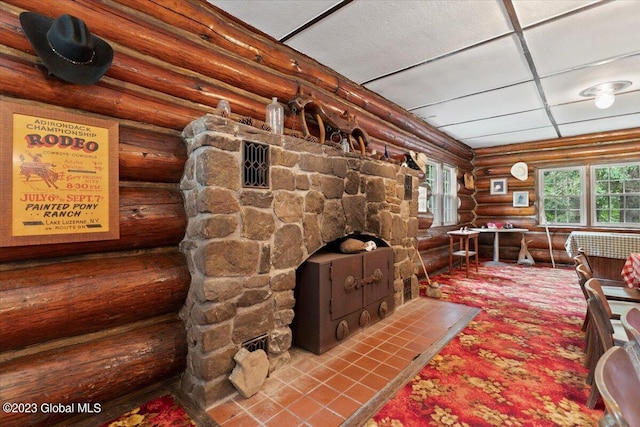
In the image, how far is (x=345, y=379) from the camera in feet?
7.10

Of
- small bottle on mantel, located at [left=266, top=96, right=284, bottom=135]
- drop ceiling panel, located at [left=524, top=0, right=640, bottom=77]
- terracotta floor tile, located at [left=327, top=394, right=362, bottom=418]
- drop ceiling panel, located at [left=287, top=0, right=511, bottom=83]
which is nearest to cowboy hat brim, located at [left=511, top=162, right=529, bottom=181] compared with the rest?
A: drop ceiling panel, located at [left=524, top=0, right=640, bottom=77]

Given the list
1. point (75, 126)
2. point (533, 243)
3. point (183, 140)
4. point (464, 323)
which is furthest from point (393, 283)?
point (533, 243)

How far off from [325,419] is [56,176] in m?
2.08

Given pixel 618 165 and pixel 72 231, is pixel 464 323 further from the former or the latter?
pixel 618 165

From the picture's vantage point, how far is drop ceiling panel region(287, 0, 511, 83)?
2403 millimetres

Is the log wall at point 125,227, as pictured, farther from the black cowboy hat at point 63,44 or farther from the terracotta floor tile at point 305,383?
the terracotta floor tile at point 305,383

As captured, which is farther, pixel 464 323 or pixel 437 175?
pixel 437 175

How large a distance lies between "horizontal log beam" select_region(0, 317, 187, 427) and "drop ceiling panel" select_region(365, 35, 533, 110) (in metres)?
3.58

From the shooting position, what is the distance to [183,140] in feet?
7.18

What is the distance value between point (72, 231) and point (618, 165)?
28.9 feet

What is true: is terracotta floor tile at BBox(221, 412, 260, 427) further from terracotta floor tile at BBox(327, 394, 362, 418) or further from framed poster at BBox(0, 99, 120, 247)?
framed poster at BBox(0, 99, 120, 247)

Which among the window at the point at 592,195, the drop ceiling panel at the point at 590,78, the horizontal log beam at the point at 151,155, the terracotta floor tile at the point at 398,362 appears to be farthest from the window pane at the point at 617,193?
the horizontal log beam at the point at 151,155

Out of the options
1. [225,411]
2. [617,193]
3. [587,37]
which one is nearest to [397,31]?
[587,37]

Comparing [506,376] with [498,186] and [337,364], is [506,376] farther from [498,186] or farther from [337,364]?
[498,186]
